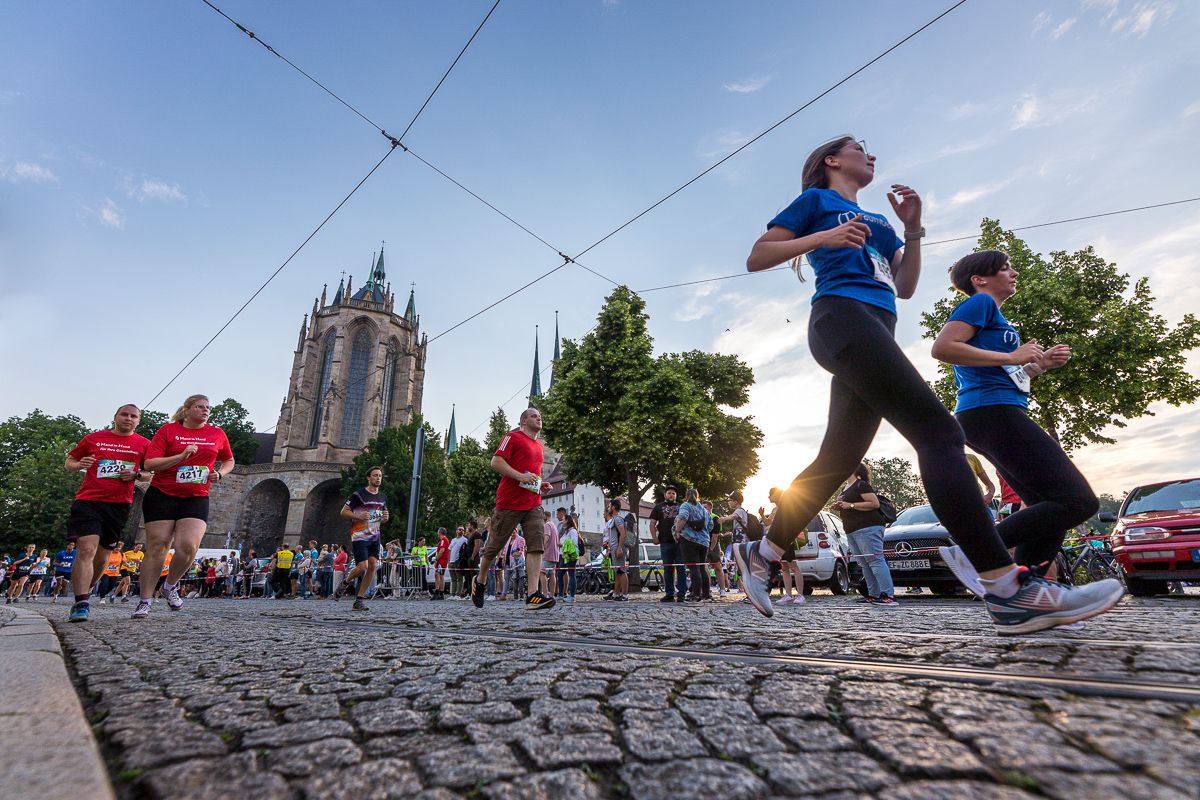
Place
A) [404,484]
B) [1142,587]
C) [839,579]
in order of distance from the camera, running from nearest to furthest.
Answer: [1142,587] → [839,579] → [404,484]

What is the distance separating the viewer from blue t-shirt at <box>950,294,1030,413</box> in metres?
3.01

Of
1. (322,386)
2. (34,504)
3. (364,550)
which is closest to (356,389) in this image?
(322,386)

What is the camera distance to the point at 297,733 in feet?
4.49

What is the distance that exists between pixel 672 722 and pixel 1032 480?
7.66ft

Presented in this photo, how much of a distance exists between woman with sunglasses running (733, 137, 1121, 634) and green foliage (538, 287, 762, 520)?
17142 millimetres

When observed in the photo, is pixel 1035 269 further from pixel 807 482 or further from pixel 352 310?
pixel 352 310

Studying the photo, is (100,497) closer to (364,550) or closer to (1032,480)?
(364,550)

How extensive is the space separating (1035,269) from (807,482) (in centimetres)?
1983

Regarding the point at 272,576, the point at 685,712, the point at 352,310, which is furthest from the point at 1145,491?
the point at 352,310

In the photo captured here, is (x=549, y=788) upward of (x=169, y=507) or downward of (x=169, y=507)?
downward

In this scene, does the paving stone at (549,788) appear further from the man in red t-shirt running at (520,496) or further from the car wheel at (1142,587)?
the car wheel at (1142,587)

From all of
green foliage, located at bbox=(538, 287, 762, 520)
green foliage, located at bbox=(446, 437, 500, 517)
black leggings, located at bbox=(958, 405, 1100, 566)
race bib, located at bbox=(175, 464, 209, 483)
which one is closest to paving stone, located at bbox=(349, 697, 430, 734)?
black leggings, located at bbox=(958, 405, 1100, 566)

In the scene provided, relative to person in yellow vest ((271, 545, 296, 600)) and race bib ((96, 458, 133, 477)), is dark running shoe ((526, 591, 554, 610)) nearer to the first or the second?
race bib ((96, 458, 133, 477))

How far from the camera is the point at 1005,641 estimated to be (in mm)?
2400
